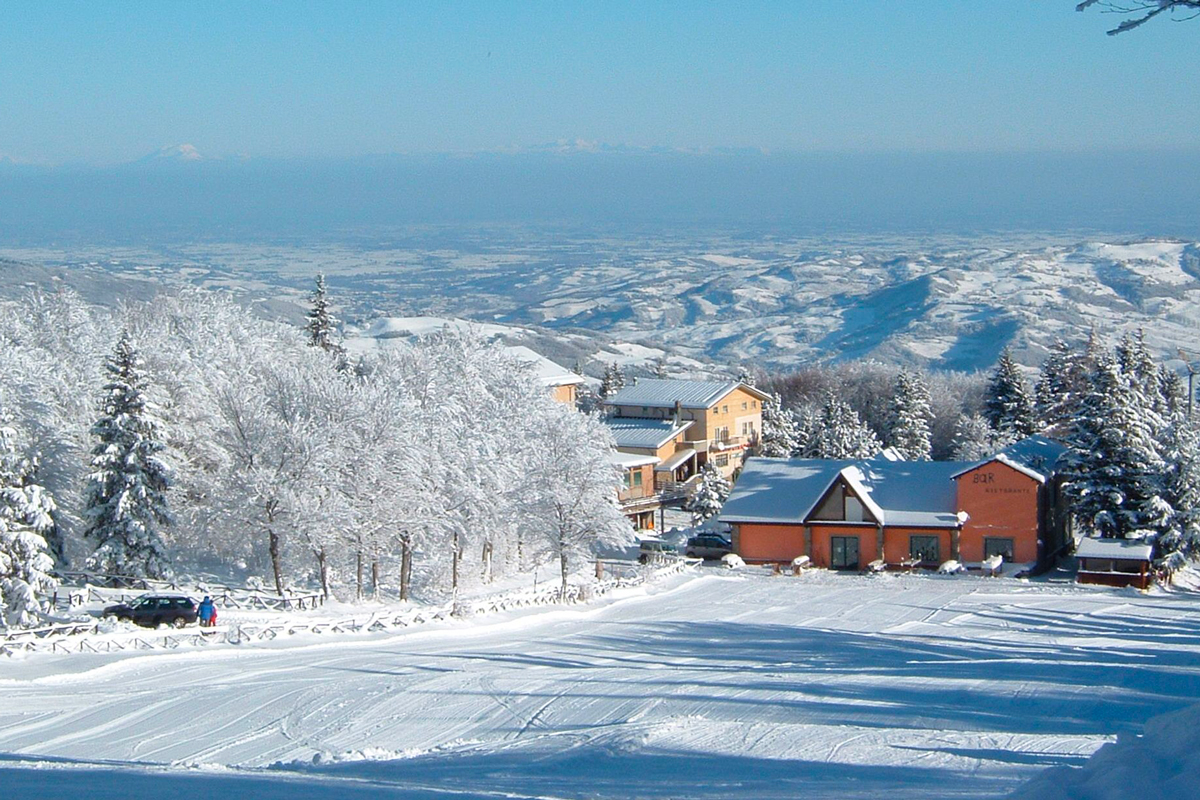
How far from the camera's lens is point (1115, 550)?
3984cm

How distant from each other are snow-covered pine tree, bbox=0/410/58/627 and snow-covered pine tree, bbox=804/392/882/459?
4150 centimetres

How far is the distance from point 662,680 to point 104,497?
65.5 ft

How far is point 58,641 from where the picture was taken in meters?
25.9

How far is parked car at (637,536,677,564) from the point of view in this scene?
4650 centimetres

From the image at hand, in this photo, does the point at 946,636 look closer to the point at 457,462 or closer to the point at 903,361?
the point at 457,462

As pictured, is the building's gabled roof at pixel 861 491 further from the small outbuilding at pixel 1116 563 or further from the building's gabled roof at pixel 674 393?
the building's gabled roof at pixel 674 393

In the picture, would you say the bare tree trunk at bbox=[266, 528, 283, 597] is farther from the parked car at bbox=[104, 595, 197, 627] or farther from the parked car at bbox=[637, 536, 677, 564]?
the parked car at bbox=[637, 536, 677, 564]

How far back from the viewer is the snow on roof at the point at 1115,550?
1551 inches

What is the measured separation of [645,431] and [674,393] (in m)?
6.60

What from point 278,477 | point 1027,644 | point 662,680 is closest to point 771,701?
point 662,680

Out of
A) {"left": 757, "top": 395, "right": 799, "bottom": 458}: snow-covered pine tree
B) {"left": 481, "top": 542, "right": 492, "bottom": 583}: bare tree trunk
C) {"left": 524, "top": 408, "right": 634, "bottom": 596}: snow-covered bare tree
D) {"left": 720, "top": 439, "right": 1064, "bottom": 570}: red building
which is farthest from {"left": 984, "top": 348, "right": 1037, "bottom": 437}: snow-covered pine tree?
{"left": 481, "top": 542, "right": 492, "bottom": 583}: bare tree trunk

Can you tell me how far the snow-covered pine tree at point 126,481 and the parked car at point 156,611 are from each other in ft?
13.6

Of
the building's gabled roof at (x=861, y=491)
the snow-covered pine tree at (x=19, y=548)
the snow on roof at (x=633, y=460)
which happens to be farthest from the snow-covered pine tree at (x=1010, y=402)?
the snow-covered pine tree at (x=19, y=548)

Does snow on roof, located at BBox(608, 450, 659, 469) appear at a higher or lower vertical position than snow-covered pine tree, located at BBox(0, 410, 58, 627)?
lower
